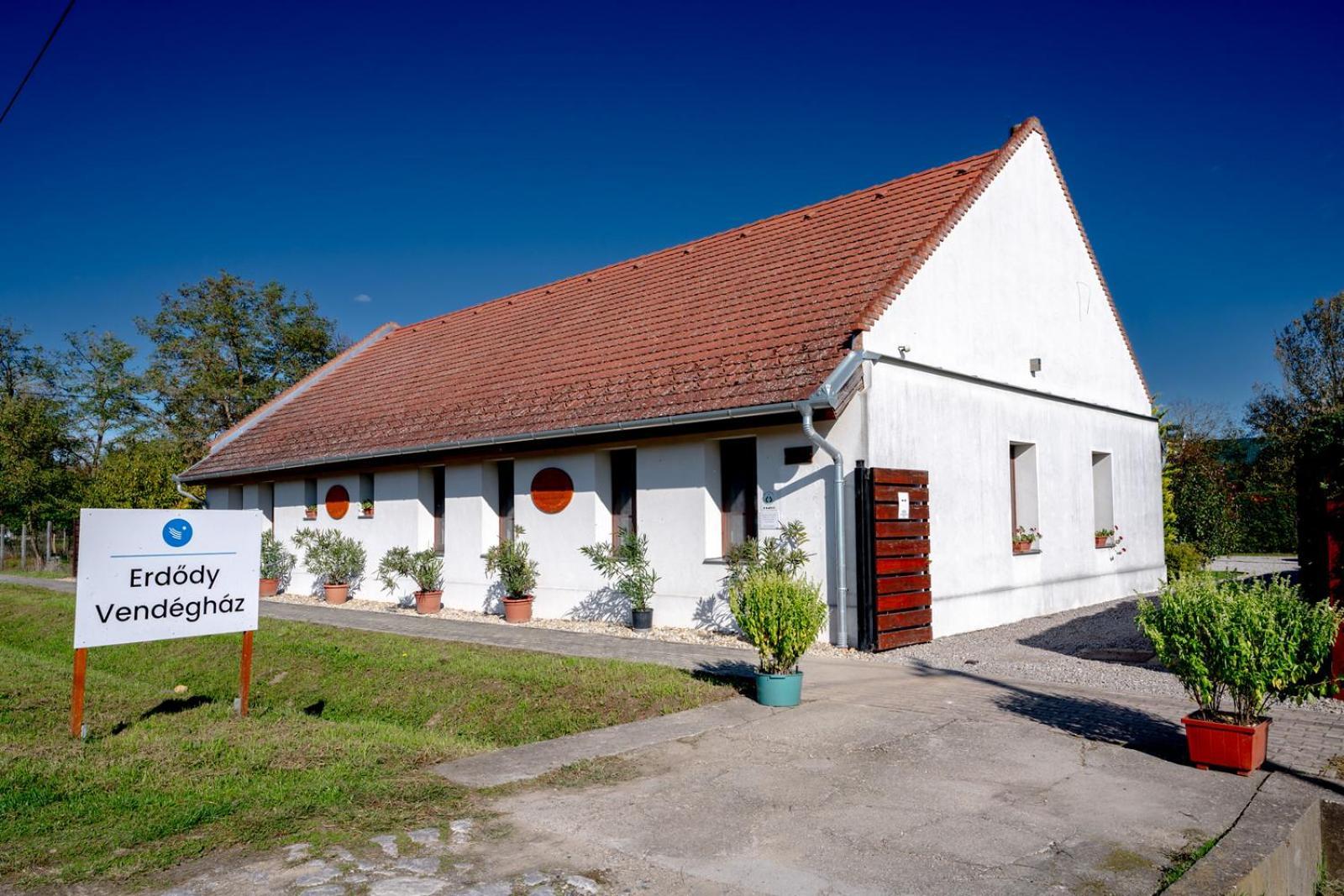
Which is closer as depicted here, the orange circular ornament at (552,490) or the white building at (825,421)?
the white building at (825,421)

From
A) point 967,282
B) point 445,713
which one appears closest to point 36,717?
point 445,713

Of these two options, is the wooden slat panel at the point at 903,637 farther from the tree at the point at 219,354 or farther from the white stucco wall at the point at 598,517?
the tree at the point at 219,354

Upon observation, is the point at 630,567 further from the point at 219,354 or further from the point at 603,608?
the point at 219,354

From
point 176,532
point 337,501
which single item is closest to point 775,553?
point 176,532

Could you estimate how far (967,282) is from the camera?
13.6 meters

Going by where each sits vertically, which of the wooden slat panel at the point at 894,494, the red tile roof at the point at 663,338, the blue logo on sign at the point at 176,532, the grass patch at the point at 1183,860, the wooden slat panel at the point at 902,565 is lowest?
the grass patch at the point at 1183,860

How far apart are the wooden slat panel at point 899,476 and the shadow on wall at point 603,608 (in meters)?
4.51

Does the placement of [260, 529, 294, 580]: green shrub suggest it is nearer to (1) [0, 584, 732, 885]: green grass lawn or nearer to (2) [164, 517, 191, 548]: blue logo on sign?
(1) [0, 584, 732, 885]: green grass lawn

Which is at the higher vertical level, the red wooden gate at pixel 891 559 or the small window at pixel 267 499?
the small window at pixel 267 499

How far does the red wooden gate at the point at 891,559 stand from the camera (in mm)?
10883

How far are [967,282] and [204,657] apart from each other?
12.0 meters

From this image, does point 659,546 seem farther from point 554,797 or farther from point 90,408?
point 90,408

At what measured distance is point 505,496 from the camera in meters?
16.3

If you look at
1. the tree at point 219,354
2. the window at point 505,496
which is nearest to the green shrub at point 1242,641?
the window at point 505,496
